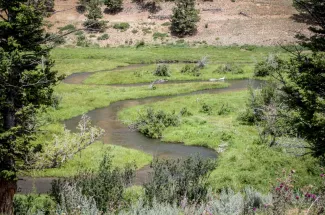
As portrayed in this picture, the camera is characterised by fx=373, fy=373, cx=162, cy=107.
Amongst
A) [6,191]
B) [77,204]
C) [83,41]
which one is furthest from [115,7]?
[77,204]

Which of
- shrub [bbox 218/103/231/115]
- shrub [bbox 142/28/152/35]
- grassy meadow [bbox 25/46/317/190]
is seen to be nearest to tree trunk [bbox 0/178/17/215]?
grassy meadow [bbox 25/46/317/190]

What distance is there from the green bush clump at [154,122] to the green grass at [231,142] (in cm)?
55

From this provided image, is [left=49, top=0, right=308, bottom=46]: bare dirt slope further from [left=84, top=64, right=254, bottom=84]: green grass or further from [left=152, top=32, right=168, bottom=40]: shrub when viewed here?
[left=84, top=64, right=254, bottom=84]: green grass

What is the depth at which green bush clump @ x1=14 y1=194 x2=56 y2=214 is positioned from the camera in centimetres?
1148

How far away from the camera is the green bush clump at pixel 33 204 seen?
1148 cm

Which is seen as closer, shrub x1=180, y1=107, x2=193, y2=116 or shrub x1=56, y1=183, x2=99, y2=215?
shrub x1=56, y1=183, x2=99, y2=215

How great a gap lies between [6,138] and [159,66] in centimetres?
3685

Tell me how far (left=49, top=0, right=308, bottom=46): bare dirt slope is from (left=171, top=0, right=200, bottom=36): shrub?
1642mm

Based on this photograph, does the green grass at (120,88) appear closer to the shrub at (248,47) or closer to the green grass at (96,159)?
the green grass at (96,159)

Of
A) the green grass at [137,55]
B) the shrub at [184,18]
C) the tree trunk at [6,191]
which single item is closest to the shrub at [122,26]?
the green grass at [137,55]

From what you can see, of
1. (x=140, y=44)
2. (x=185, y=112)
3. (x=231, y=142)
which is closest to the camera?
(x=231, y=142)

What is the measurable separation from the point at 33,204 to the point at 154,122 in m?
14.4

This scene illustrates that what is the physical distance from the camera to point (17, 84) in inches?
436

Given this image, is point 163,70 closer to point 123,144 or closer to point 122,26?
point 123,144
